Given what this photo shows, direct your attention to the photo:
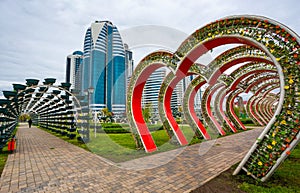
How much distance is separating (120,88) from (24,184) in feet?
125

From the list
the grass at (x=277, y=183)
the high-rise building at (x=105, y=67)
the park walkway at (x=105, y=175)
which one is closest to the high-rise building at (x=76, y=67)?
the high-rise building at (x=105, y=67)

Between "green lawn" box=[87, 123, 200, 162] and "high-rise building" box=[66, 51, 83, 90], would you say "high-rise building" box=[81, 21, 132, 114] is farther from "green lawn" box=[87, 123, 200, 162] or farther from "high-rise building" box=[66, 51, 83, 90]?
"green lawn" box=[87, 123, 200, 162]

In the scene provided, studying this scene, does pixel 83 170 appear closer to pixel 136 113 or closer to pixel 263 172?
pixel 136 113

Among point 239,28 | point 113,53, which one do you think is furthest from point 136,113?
point 113,53

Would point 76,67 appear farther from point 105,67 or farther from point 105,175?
point 105,175

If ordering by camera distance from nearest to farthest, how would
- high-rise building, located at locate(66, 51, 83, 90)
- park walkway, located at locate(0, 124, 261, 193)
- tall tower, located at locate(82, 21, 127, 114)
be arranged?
park walkway, located at locate(0, 124, 261, 193) → tall tower, located at locate(82, 21, 127, 114) → high-rise building, located at locate(66, 51, 83, 90)

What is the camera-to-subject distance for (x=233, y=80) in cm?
991

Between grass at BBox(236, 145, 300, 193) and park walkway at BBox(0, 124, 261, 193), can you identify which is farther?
park walkway at BBox(0, 124, 261, 193)

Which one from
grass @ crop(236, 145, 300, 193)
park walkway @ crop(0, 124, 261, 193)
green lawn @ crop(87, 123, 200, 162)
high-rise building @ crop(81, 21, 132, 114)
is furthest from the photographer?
high-rise building @ crop(81, 21, 132, 114)

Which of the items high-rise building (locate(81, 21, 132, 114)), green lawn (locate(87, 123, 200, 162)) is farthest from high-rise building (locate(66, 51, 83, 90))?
green lawn (locate(87, 123, 200, 162))

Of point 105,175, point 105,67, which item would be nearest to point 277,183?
point 105,175

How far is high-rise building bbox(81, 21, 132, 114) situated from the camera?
→ 111 ft

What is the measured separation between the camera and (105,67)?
42.7m

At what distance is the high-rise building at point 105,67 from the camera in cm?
3391
